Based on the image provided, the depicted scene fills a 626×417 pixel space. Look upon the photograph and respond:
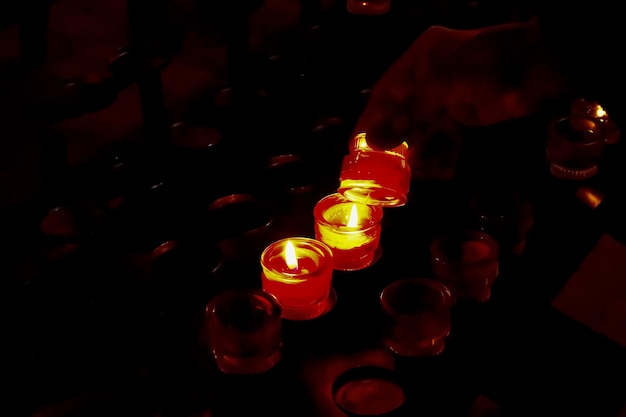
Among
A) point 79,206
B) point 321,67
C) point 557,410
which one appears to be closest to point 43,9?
point 79,206

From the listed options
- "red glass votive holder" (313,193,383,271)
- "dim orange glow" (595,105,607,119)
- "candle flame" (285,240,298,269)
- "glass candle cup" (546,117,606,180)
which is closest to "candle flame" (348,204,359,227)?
"red glass votive holder" (313,193,383,271)

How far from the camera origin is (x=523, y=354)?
1056 millimetres

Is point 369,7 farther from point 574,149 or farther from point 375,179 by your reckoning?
point 375,179

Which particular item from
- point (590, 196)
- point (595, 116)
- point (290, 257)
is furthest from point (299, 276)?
point (595, 116)

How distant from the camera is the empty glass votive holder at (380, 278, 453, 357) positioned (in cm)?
94

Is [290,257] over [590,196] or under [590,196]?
over

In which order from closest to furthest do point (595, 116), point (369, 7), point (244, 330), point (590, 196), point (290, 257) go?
1. point (244, 330)
2. point (290, 257)
3. point (590, 196)
4. point (595, 116)
5. point (369, 7)

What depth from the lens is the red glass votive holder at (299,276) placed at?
3.14ft

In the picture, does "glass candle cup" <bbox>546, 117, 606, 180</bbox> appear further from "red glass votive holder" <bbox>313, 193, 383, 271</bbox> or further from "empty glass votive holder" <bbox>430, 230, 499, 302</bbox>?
"red glass votive holder" <bbox>313, 193, 383, 271</bbox>

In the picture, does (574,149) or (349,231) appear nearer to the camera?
(349,231)

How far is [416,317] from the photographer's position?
36.7 inches

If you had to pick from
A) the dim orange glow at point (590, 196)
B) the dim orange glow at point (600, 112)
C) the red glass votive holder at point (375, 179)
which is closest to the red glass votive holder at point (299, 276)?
the red glass votive holder at point (375, 179)

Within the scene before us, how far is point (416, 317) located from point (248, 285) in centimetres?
28

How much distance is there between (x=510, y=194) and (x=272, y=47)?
2.81 feet
